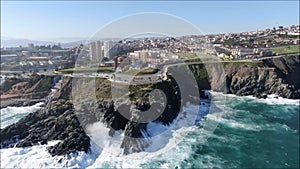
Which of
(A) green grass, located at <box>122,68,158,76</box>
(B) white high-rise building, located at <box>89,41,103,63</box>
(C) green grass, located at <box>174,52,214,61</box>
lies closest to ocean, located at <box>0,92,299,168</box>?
(A) green grass, located at <box>122,68,158,76</box>

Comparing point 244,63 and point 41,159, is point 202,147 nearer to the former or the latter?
point 41,159

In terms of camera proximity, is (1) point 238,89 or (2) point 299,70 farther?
(2) point 299,70

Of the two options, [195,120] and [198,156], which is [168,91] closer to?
[195,120]

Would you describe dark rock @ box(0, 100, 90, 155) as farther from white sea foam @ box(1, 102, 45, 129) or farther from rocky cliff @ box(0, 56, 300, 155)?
white sea foam @ box(1, 102, 45, 129)

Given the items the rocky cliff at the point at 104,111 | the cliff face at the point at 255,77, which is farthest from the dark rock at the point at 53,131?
the cliff face at the point at 255,77

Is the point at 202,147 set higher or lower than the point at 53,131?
lower

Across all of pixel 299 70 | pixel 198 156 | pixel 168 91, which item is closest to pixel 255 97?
pixel 299 70

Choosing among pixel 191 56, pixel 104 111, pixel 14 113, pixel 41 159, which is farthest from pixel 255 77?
pixel 14 113
